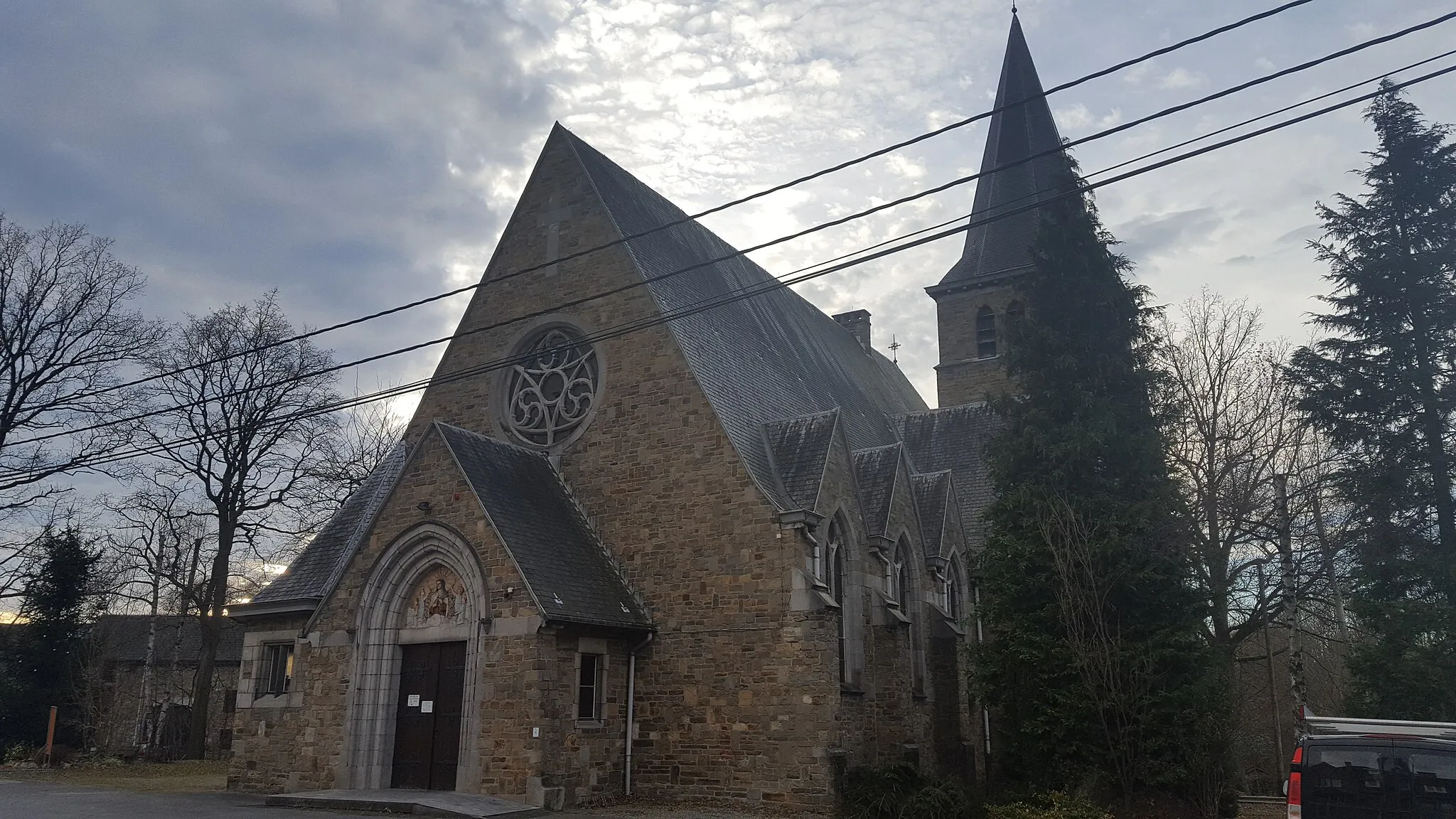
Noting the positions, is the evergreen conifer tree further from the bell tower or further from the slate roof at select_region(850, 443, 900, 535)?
the bell tower

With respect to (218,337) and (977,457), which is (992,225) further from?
(218,337)

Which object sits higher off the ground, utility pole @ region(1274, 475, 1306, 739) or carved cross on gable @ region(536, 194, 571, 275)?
carved cross on gable @ region(536, 194, 571, 275)

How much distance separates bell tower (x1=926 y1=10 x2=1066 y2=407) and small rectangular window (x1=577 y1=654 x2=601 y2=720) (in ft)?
57.5

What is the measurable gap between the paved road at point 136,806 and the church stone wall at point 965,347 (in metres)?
22.5

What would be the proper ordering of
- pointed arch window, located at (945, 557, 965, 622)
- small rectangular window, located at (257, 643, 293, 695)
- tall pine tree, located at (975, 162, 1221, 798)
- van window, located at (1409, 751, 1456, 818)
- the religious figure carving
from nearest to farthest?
van window, located at (1409, 751, 1456, 818), tall pine tree, located at (975, 162, 1221, 798), the religious figure carving, small rectangular window, located at (257, 643, 293, 695), pointed arch window, located at (945, 557, 965, 622)

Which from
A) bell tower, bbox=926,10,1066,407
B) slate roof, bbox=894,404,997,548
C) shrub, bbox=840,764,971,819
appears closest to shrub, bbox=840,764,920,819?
Result: shrub, bbox=840,764,971,819

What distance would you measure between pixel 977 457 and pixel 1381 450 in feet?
30.2

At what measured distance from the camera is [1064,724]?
562 inches

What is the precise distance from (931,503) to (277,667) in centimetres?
1341

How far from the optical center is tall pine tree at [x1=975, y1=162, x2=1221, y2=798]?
553 inches

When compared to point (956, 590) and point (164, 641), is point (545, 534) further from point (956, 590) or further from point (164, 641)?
point (164, 641)

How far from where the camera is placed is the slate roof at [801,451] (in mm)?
16922

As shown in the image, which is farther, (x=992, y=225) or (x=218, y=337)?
(x=992, y=225)

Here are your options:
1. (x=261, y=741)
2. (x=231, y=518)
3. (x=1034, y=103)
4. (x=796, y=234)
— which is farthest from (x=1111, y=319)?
(x=231, y=518)
